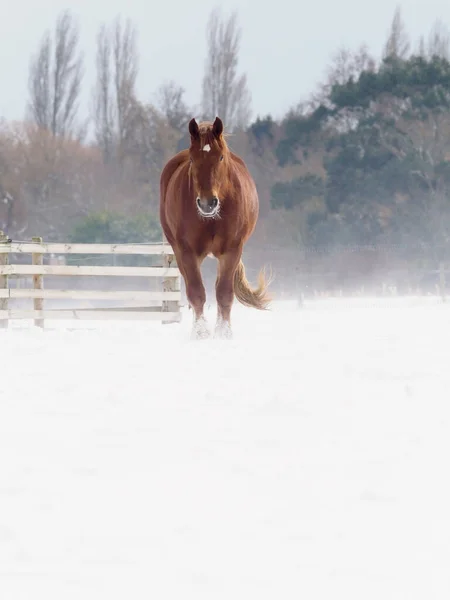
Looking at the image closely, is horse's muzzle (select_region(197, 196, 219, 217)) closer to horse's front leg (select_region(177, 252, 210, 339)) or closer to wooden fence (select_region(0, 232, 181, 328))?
horse's front leg (select_region(177, 252, 210, 339))

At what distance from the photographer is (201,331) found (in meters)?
8.63

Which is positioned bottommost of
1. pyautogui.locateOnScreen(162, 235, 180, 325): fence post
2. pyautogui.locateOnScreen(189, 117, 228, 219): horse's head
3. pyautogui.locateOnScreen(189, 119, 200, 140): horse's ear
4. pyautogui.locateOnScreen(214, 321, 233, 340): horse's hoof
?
pyautogui.locateOnScreen(214, 321, 233, 340): horse's hoof

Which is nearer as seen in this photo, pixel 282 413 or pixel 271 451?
pixel 271 451

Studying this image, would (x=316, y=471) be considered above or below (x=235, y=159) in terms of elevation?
below

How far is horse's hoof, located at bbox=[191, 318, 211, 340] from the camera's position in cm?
862

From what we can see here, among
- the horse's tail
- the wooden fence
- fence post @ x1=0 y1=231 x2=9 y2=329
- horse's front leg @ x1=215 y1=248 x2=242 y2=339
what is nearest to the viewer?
horse's front leg @ x1=215 y1=248 x2=242 y2=339

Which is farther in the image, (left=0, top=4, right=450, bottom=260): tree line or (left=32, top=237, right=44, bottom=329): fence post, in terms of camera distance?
(left=0, top=4, right=450, bottom=260): tree line

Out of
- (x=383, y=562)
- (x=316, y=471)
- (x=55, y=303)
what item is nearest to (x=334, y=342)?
(x=316, y=471)

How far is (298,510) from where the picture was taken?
115 inches

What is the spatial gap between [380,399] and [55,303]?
2465 centimetres

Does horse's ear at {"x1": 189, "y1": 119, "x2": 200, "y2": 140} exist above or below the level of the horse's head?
above

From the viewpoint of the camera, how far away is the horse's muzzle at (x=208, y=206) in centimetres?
784

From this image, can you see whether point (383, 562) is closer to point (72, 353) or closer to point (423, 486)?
point (423, 486)

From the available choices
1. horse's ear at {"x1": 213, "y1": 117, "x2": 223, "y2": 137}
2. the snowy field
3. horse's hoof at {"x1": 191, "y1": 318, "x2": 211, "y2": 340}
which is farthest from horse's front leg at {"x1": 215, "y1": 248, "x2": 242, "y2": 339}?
the snowy field
